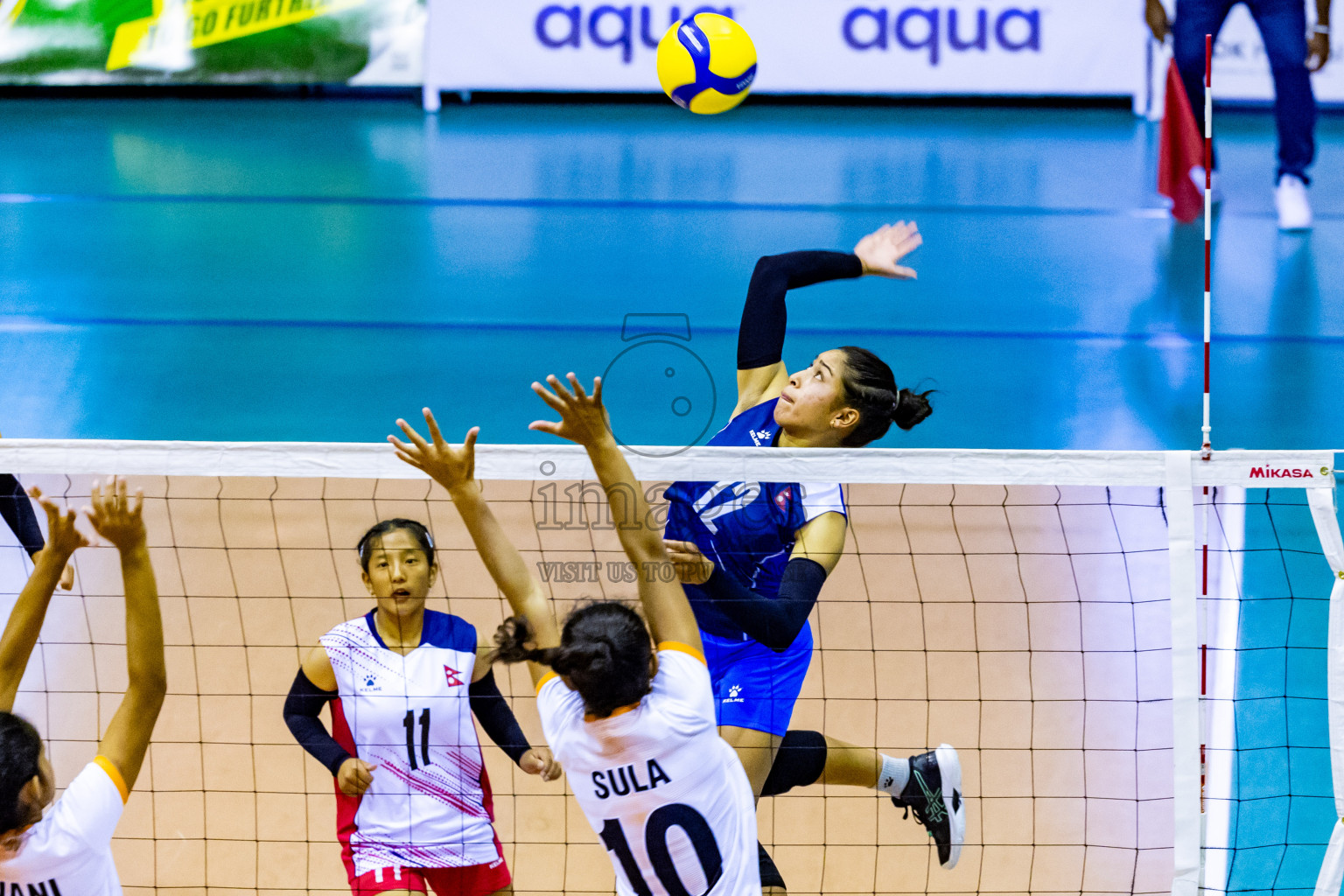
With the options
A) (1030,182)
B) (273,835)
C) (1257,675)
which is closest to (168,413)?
(273,835)

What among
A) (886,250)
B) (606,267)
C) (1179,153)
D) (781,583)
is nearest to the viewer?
(781,583)

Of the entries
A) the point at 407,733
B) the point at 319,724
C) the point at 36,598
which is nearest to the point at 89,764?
the point at 36,598

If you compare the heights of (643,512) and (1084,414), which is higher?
(1084,414)

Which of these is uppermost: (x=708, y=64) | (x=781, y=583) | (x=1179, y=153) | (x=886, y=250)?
(x=1179, y=153)

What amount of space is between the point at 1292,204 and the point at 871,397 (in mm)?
5835

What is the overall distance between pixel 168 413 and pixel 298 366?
719 mm

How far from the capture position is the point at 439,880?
315cm

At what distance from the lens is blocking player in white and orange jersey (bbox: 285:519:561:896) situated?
310 centimetres

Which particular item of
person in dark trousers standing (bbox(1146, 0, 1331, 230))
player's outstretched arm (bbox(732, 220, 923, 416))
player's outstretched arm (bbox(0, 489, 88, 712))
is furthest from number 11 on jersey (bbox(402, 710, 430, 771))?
person in dark trousers standing (bbox(1146, 0, 1331, 230))

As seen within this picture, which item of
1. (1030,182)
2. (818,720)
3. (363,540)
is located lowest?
(818,720)

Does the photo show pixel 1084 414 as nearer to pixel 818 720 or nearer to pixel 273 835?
pixel 818 720

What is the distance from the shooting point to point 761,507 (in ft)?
11.6

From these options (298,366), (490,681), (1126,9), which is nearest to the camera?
(490,681)

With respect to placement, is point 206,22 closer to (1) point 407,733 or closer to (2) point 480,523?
(1) point 407,733
